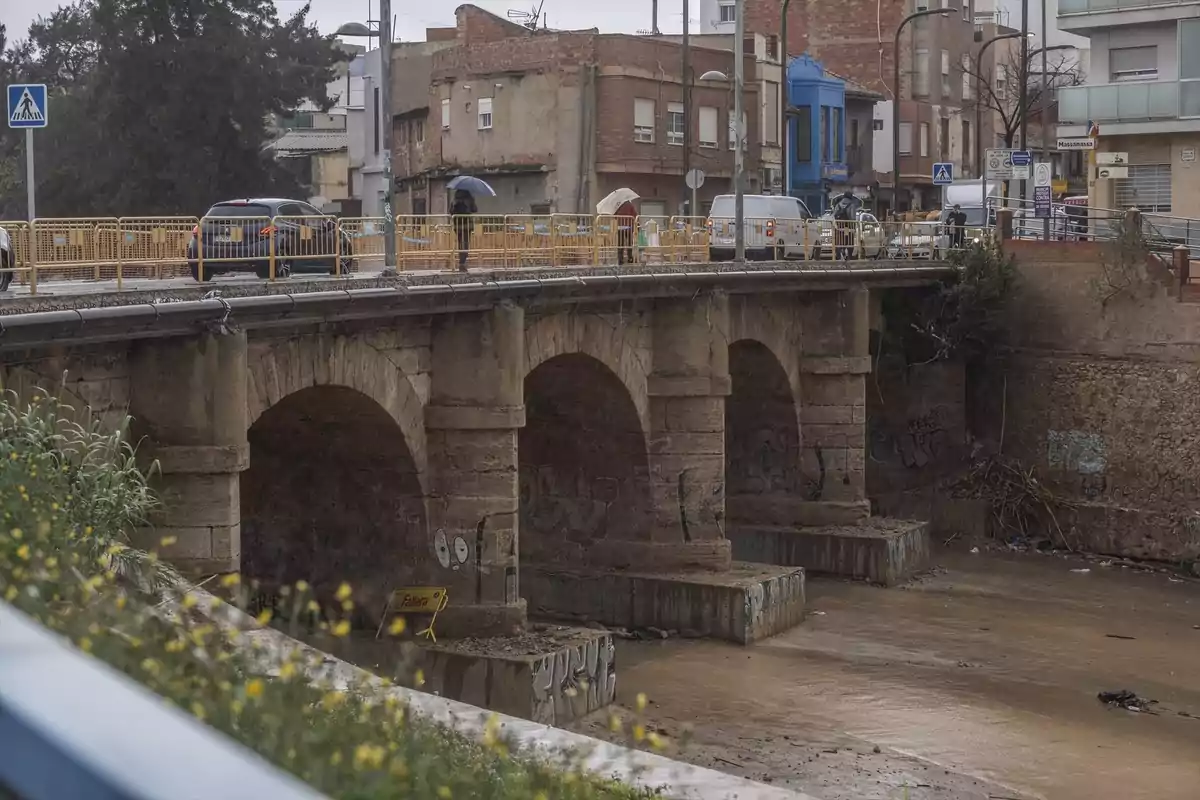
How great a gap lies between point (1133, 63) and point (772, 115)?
17.1m

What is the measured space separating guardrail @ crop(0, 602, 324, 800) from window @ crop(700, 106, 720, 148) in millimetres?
48574

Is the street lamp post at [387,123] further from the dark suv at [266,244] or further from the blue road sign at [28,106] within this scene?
the blue road sign at [28,106]

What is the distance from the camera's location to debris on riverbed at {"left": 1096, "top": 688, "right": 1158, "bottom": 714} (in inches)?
805

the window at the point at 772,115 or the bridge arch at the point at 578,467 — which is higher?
the window at the point at 772,115

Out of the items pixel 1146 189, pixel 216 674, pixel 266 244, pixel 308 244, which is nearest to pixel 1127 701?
pixel 308 244

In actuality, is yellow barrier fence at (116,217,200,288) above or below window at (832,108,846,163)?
below

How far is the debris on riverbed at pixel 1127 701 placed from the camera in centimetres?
2044

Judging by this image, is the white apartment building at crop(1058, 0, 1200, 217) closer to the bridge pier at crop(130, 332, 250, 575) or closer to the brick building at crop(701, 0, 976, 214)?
the brick building at crop(701, 0, 976, 214)

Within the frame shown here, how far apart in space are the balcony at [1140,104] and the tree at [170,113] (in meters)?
21.2

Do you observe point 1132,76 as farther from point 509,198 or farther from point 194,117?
point 194,117

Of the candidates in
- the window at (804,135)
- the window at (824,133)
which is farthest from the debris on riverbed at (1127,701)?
the window at (824,133)

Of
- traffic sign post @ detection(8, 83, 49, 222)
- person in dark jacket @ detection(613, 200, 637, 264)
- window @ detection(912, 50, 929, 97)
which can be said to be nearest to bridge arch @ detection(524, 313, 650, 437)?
person in dark jacket @ detection(613, 200, 637, 264)

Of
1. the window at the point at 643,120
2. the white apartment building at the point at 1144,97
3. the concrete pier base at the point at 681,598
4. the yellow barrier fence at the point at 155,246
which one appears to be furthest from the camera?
the window at the point at 643,120

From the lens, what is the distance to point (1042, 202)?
33.4 meters
